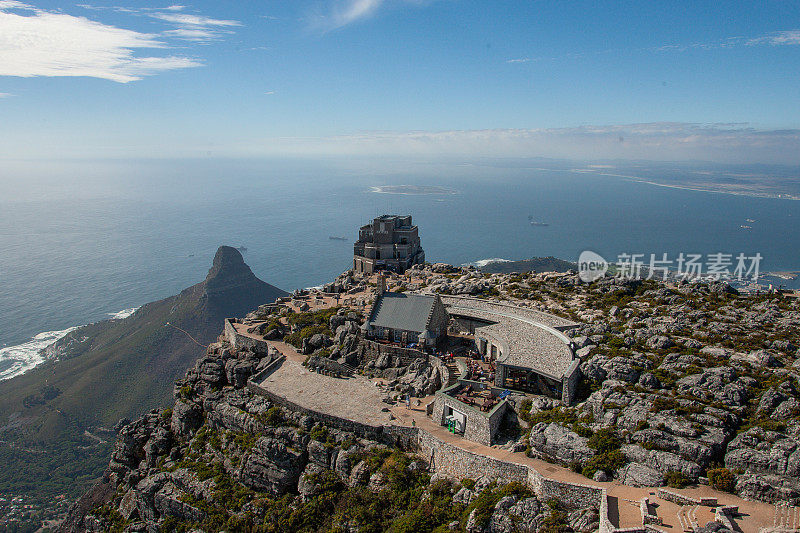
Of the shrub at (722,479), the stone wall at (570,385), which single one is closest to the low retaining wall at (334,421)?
the stone wall at (570,385)

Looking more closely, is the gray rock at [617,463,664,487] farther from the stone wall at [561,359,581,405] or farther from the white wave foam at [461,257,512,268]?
the white wave foam at [461,257,512,268]

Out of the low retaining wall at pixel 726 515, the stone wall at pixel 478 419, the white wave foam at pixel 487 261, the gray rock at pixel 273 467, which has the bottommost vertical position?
the white wave foam at pixel 487 261

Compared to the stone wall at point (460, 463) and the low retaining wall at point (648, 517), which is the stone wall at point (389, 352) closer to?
the stone wall at point (460, 463)

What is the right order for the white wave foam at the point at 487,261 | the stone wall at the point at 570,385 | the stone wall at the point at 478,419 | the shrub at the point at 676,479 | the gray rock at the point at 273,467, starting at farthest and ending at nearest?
the white wave foam at the point at 487,261, the gray rock at the point at 273,467, the stone wall at the point at 570,385, the stone wall at the point at 478,419, the shrub at the point at 676,479

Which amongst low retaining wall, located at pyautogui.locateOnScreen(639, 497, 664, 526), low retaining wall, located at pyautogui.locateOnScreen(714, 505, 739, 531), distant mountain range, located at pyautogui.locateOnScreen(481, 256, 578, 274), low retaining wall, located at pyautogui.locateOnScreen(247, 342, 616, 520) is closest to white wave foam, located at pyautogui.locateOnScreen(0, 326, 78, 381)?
low retaining wall, located at pyautogui.locateOnScreen(247, 342, 616, 520)

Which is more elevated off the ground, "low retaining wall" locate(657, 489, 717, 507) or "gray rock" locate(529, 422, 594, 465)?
"low retaining wall" locate(657, 489, 717, 507)

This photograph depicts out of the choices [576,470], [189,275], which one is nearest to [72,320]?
[189,275]

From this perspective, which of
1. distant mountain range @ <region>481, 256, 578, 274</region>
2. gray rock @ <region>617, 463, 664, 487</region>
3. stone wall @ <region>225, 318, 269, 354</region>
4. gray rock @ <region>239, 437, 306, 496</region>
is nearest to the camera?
gray rock @ <region>617, 463, 664, 487</region>

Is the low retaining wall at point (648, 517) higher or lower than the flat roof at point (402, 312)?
lower
